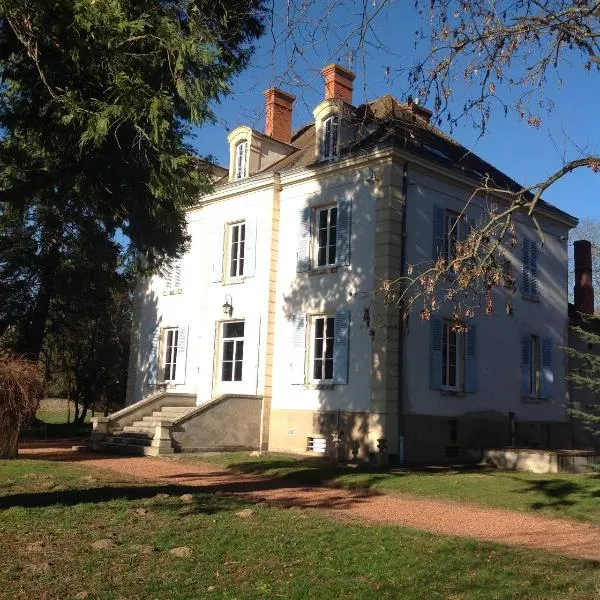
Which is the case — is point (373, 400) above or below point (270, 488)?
above

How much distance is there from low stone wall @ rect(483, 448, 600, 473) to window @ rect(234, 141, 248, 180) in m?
11.5

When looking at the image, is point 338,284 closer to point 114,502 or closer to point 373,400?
point 373,400

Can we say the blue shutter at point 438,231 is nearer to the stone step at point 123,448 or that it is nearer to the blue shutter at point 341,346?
the blue shutter at point 341,346

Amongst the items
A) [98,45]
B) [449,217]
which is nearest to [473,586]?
[98,45]

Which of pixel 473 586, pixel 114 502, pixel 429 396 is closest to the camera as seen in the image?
pixel 473 586

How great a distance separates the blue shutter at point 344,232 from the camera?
61.3 feet

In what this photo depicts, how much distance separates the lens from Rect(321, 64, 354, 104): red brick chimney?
2202 cm

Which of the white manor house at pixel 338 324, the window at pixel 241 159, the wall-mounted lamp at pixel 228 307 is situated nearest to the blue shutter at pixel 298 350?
the white manor house at pixel 338 324

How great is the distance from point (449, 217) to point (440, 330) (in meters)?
3.27

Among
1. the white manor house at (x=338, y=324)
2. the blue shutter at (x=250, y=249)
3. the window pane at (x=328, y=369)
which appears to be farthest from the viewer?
the blue shutter at (x=250, y=249)

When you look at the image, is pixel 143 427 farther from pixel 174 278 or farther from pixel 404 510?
pixel 404 510

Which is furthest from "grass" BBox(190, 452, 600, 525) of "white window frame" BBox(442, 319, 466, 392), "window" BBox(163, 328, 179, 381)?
"window" BBox(163, 328, 179, 381)

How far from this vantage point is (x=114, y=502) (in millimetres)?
9992

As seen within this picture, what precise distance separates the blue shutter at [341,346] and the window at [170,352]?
7.21m
